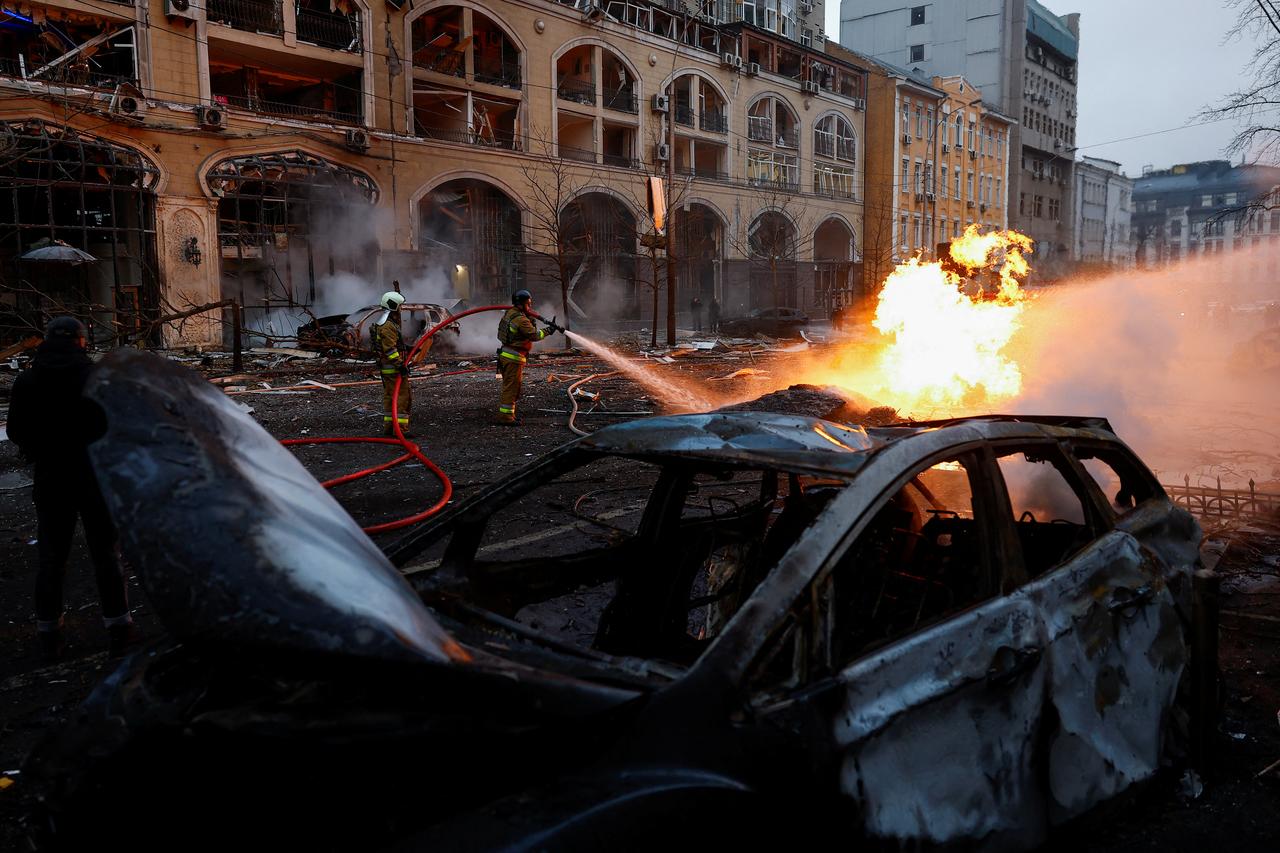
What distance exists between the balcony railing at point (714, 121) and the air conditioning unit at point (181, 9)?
25.1 metres

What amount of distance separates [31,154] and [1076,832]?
28.2m

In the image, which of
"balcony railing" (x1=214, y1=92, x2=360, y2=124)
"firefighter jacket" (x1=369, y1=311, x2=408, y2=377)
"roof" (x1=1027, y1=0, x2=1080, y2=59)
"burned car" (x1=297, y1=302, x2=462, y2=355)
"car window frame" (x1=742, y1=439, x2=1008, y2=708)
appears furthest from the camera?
"roof" (x1=1027, y1=0, x2=1080, y2=59)

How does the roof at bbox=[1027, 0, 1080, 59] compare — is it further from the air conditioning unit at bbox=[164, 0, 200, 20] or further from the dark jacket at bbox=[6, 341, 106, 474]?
the dark jacket at bbox=[6, 341, 106, 474]

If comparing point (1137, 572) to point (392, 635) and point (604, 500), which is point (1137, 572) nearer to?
point (392, 635)

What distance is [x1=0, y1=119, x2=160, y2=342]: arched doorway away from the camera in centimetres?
2322

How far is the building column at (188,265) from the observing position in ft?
86.7

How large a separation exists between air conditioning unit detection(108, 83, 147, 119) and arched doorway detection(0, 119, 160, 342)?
0.92 metres

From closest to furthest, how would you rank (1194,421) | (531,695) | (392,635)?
(392,635), (531,695), (1194,421)

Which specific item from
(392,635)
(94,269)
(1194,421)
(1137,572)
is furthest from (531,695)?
(94,269)

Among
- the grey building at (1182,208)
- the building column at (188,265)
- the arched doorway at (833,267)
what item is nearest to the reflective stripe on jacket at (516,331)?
the building column at (188,265)

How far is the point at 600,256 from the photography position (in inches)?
1650

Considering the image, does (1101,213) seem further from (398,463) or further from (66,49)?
(398,463)

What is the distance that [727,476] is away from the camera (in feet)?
10.9

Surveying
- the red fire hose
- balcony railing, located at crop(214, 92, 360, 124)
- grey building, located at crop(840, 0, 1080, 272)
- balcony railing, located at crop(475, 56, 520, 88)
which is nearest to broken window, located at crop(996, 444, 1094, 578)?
the red fire hose
